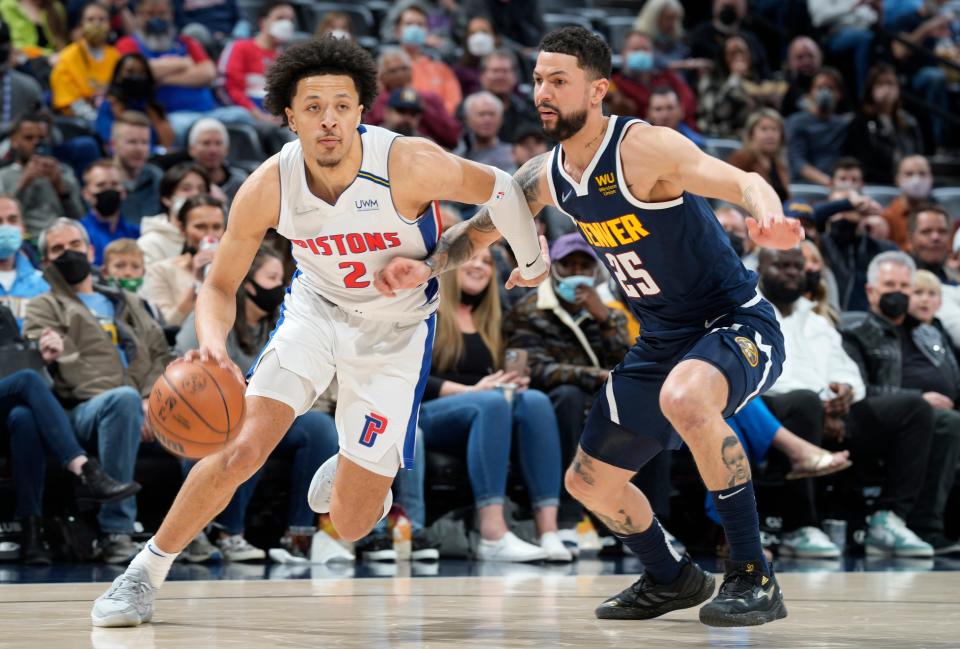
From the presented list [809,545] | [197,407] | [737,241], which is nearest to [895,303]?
[737,241]

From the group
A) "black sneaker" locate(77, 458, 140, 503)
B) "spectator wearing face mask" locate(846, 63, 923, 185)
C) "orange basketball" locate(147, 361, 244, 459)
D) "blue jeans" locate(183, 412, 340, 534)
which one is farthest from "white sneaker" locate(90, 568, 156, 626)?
"spectator wearing face mask" locate(846, 63, 923, 185)

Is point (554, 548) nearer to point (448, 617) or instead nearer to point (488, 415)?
point (488, 415)

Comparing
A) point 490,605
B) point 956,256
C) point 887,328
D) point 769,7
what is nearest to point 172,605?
point 490,605

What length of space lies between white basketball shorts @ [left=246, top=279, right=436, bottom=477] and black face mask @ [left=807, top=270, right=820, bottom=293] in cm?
366

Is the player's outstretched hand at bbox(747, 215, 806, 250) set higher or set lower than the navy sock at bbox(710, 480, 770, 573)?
higher

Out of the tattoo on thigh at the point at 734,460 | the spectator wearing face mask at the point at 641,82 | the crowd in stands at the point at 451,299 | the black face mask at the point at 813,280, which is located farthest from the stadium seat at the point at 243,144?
the tattoo on thigh at the point at 734,460

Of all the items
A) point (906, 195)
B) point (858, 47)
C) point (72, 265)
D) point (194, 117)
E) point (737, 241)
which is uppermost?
point (858, 47)

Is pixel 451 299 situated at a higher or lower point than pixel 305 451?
higher

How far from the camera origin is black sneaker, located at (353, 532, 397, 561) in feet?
20.9

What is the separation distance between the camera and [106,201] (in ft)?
24.9

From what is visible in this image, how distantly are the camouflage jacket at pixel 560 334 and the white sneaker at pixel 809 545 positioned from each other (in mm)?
1277

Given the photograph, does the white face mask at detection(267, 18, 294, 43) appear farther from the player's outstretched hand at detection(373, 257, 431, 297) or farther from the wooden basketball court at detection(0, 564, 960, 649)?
the player's outstretched hand at detection(373, 257, 431, 297)

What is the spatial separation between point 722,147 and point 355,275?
703cm

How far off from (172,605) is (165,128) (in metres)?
5.28
